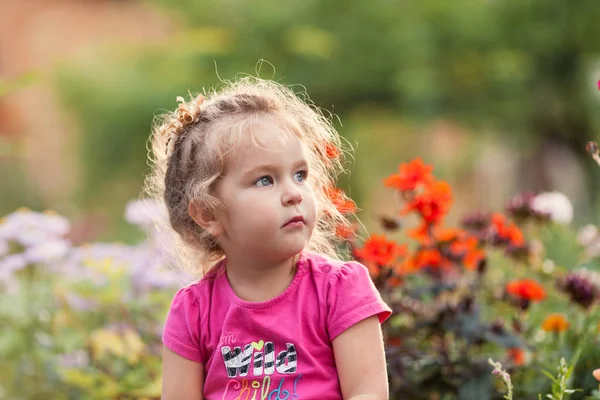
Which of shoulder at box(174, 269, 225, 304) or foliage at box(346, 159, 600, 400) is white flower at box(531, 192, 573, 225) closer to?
foliage at box(346, 159, 600, 400)

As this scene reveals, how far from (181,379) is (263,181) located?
1.49ft

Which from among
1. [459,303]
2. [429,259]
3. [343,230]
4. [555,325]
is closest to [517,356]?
[555,325]

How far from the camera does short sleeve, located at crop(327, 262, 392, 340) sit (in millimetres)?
1782

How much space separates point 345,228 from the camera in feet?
7.43

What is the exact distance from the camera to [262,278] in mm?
1857

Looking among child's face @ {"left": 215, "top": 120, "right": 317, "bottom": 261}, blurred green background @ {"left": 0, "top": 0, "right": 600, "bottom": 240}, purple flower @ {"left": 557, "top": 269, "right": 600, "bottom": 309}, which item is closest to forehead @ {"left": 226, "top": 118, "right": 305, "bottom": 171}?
child's face @ {"left": 215, "top": 120, "right": 317, "bottom": 261}

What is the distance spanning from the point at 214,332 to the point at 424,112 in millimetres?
8684

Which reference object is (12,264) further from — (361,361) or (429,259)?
(361,361)

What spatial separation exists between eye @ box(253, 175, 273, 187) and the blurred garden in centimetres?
36

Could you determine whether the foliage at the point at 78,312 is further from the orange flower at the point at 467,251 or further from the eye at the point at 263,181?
the eye at the point at 263,181

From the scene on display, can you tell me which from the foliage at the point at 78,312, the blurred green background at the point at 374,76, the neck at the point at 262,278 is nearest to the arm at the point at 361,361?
the neck at the point at 262,278

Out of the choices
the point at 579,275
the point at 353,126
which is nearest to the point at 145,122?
the point at 353,126

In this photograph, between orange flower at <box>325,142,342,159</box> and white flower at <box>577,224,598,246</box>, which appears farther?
white flower at <box>577,224,598,246</box>

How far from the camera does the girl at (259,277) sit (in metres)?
1.77
